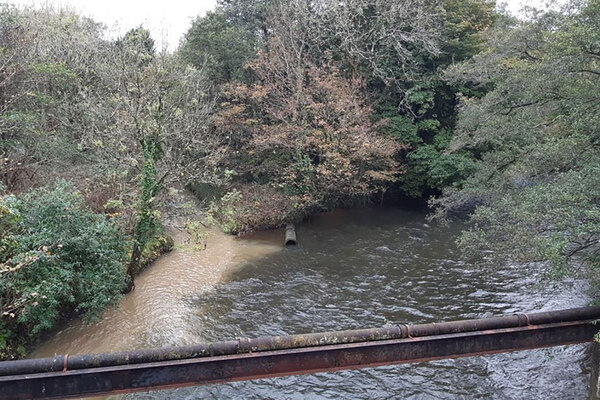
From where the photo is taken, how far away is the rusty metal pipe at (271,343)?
4.56 metres

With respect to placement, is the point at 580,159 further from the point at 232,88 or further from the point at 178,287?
the point at 232,88

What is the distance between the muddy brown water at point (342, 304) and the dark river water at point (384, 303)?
29 mm

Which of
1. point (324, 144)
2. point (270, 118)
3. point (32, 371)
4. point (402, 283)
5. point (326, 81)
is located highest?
point (326, 81)

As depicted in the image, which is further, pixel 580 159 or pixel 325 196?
pixel 325 196

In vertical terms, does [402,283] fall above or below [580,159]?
below

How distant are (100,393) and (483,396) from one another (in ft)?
21.1

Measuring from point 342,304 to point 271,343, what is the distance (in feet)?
19.9

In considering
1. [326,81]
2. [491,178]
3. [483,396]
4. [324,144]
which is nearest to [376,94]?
[326,81]

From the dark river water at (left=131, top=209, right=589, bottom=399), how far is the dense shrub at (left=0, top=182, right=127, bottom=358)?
8.20 feet

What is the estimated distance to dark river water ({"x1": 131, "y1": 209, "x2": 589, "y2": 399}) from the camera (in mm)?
7410

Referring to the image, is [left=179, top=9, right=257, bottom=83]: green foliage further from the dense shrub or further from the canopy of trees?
the dense shrub

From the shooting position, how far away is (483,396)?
720cm

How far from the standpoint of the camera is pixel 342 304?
1079 cm

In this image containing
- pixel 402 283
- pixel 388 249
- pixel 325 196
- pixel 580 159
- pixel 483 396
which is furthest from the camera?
pixel 325 196
